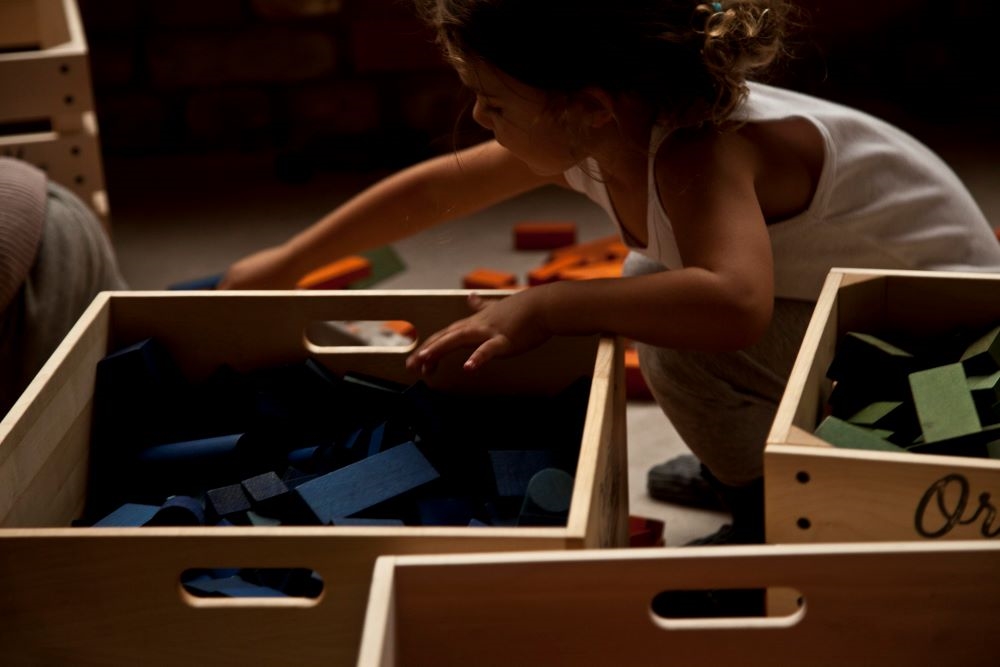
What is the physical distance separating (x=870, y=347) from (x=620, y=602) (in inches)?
15.9

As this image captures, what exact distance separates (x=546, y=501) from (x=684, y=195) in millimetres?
351

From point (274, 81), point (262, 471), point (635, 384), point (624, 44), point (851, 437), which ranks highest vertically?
point (624, 44)

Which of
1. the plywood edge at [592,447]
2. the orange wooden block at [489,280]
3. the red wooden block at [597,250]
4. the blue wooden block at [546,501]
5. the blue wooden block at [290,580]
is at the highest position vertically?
the plywood edge at [592,447]

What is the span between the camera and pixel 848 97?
320 centimetres

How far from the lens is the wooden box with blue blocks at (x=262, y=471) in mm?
818

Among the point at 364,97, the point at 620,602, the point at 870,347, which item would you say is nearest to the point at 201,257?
the point at 364,97

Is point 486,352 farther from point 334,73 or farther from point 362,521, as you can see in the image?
point 334,73

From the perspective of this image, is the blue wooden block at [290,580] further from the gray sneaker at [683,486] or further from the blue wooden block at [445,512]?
the gray sneaker at [683,486]

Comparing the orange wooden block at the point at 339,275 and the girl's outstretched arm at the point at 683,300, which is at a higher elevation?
the girl's outstretched arm at the point at 683,300

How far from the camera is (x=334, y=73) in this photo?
10.3 ft

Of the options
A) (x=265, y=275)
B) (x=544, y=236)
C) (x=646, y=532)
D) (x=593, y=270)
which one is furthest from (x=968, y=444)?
(x=544, y=236)

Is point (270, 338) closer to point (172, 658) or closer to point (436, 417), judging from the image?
point (436, 417)

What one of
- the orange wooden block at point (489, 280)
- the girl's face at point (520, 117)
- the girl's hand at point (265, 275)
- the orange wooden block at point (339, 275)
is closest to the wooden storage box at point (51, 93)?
the orange wooden block at point (339, 275)

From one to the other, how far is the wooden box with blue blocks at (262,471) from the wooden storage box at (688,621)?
0.03 meters
